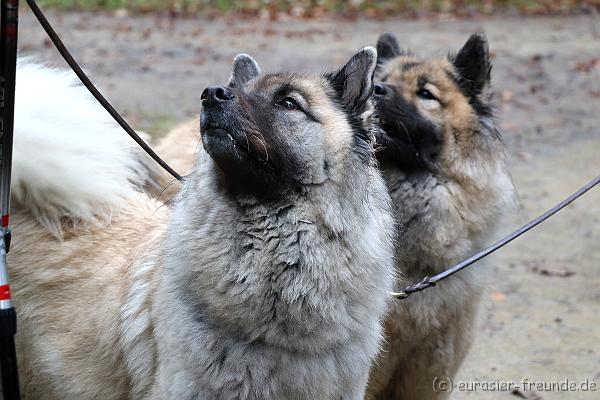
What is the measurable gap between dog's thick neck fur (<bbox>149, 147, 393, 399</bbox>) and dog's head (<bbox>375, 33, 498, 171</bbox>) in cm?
126

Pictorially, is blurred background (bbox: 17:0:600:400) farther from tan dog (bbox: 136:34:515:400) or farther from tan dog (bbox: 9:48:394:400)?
tan dog (bbox: 9:48:394:400)

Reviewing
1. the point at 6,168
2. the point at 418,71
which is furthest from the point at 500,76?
the point at 6,168

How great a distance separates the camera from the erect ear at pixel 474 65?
470 centimetres

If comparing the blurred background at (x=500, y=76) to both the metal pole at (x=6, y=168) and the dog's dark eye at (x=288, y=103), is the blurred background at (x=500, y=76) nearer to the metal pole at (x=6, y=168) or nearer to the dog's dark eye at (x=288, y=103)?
the dog's dark eye at (x=288, y=103)

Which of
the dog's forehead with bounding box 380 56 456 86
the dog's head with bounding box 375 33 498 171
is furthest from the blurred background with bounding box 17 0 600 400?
the dog's forehead with bounding box 380 56 456 86

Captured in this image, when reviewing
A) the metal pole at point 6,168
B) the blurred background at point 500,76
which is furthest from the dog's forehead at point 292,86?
the blurred background at point 500,76

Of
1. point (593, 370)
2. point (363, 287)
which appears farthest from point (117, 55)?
point (363, 287)

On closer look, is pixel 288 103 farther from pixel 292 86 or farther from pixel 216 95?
pixel 216 95

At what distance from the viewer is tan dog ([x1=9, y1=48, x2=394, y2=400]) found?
302 centimetres

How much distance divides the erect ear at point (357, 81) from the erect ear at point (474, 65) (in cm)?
148

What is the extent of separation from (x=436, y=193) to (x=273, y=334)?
66.8 inches

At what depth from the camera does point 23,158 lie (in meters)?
3.70

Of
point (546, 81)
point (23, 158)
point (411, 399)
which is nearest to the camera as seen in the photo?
point (23, 158)

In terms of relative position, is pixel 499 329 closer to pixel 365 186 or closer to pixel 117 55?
pixel 365 186
